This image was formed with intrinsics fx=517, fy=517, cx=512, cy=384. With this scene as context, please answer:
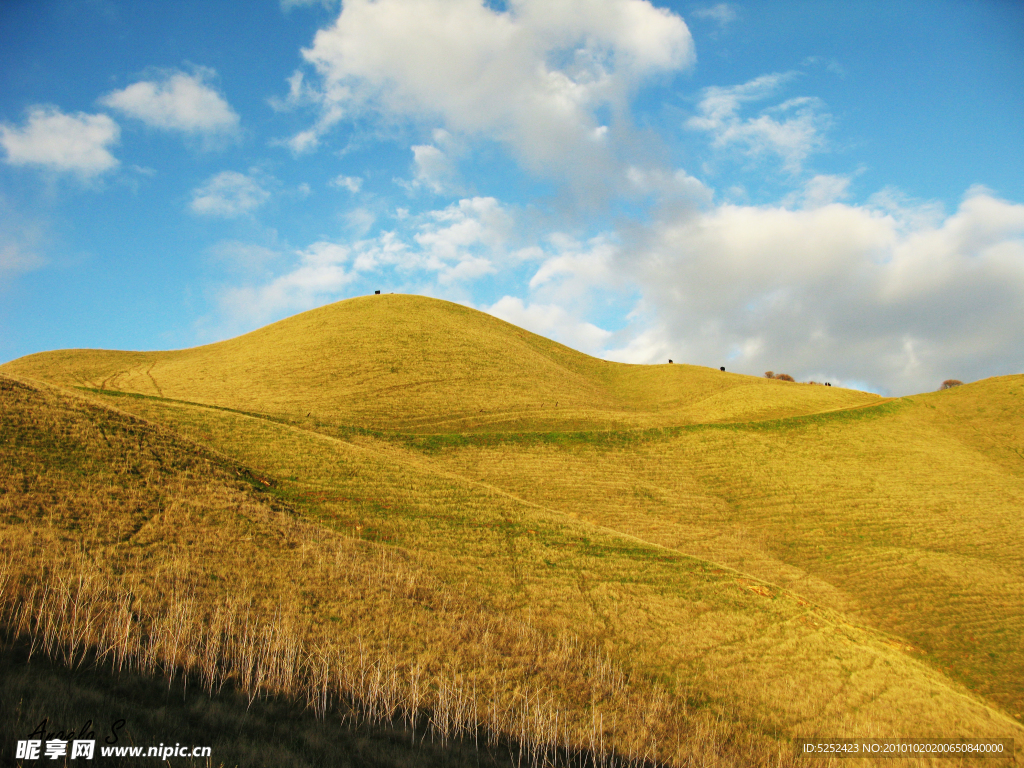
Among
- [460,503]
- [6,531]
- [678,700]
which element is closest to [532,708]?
[678,700]

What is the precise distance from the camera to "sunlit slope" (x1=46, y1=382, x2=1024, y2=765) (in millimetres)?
14422

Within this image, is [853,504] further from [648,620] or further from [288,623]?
[288,623]

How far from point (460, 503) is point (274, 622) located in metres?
15.6

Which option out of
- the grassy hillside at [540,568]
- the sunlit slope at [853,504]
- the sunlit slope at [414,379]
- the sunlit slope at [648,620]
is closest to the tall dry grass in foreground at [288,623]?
the grassy hillside at [540,568]

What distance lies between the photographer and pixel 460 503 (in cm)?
2894

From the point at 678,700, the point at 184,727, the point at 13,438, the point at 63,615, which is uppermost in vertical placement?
the point at 13,438

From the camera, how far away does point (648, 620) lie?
1936cm


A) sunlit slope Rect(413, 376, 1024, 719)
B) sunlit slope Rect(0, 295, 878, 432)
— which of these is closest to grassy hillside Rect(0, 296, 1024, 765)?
sunlit slope Rect(413, 376, 1024, 719)

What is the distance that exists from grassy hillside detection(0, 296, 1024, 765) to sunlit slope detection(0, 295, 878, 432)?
6.62ft

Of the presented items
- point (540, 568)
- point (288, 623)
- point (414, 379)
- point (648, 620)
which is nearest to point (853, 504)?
point (648, 620)

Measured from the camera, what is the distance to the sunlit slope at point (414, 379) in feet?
173

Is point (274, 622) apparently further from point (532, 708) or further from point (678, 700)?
point (678, 700)

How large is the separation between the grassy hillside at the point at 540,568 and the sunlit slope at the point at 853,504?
0.75 ft

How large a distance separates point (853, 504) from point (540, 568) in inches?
1063
